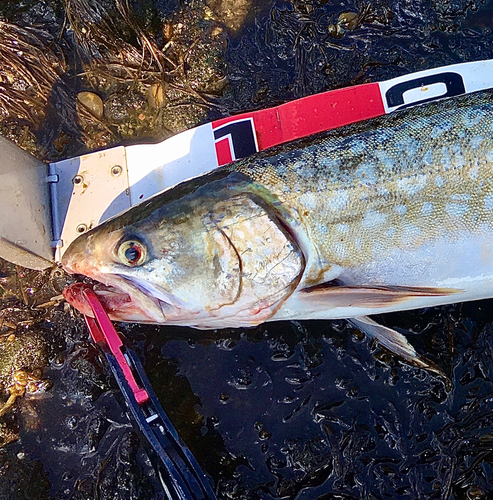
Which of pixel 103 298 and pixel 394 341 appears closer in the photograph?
pixel 103 298

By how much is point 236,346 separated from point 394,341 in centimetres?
109

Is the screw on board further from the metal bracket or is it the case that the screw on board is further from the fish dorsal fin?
the fish dorsal fin

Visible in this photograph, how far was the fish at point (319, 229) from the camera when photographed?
7.63ft

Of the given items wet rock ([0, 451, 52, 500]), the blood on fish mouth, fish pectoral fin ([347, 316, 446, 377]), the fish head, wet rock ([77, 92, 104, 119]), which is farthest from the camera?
wet rock ([77, 92, 104, 119])

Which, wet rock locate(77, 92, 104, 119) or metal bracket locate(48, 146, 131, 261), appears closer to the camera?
metal bracket locate(48, 146, 131, 261)

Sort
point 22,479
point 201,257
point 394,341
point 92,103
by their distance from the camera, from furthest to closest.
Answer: point 92,103, point 22,479, point 394,341, point 201,257

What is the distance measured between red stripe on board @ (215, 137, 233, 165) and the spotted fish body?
0.77 metres

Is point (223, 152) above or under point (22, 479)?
above

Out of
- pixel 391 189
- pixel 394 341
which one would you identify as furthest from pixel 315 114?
pixel 394 341

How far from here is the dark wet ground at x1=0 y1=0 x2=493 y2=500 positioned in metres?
3.03

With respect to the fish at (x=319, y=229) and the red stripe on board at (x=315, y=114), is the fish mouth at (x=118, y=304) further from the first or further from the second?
the red stripe on board at (x=315, y=114)

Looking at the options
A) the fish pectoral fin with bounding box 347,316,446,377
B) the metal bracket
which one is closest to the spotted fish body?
the fish pectoral fin with bounding box 347,316,446,377

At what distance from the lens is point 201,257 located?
2320 millimetres

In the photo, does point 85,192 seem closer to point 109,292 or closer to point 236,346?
point 109,292
